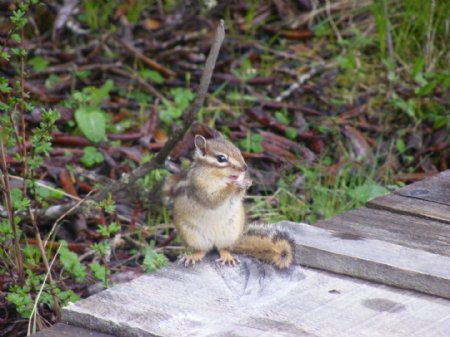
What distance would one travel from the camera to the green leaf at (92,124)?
549 centimetres

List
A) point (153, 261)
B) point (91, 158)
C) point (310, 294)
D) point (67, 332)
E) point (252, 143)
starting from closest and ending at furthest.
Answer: point (67, 332), point (310, 294), point (153, 261), point (91, 158), point (252, 143)

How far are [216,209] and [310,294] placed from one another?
0.77m

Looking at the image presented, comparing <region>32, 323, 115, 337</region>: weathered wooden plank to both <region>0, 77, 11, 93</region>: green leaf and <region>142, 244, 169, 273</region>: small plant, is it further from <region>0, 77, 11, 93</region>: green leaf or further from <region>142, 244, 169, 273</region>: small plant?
<region>0, 77, 11, 93</region>: green leaf

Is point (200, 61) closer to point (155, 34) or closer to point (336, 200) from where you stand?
point (155, 34)

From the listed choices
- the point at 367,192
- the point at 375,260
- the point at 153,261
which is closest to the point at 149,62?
the point at 367,192

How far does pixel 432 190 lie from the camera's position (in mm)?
3908

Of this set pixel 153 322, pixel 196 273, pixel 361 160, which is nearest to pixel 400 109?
pixel 361 160

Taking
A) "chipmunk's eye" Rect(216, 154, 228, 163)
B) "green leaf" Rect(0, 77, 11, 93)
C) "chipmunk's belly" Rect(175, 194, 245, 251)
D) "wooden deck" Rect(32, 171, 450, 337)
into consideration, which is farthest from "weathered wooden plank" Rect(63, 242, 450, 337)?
"green leaf" Rect(0, 77, 11, 93)

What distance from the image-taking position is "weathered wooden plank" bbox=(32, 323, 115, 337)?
2432 millimetres

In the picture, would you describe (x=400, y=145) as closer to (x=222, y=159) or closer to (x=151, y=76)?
(x=151, y=76)

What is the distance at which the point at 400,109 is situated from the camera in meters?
6.28

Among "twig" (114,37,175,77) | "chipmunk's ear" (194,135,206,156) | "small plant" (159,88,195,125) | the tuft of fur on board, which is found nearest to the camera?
the tuft of fur on board

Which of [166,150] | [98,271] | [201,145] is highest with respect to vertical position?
[201,145]

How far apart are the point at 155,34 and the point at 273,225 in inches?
157
